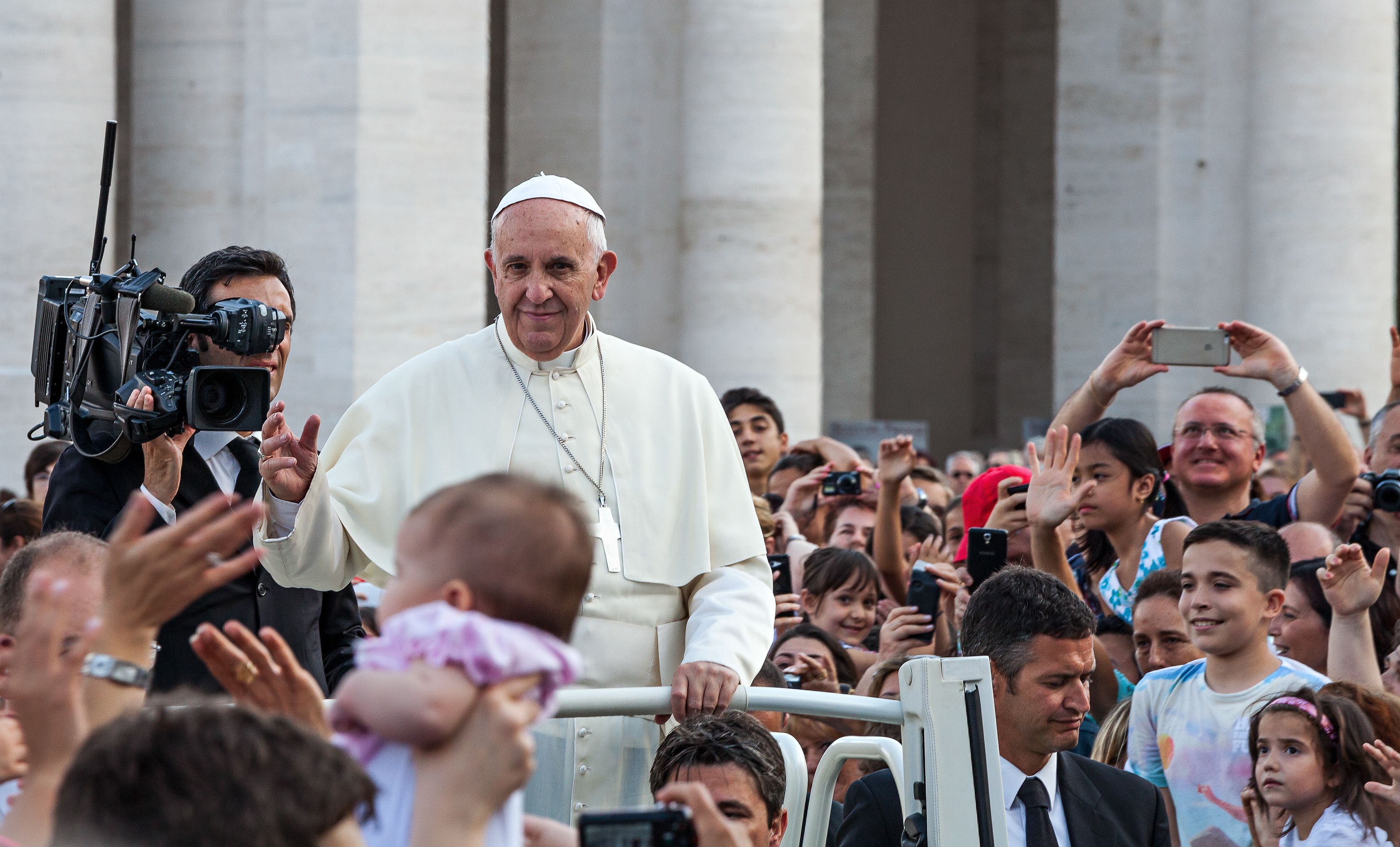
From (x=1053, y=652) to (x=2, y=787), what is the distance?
7.31 feet

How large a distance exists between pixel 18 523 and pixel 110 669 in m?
4.75

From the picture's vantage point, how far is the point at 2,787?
8.82 feet

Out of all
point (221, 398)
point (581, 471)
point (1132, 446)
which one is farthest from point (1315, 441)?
point (221, 398)

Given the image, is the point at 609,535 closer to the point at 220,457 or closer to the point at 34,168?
the point at 220,457

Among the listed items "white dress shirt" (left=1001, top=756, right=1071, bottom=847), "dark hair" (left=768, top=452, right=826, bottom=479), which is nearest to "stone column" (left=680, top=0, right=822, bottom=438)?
"dark hair" (left=768, top=452, right=826, bottom=479)

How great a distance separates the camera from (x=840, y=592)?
21.6 feet

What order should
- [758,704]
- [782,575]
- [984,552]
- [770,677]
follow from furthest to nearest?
[782,575] < [984,552] < [770,677] < [758,704]

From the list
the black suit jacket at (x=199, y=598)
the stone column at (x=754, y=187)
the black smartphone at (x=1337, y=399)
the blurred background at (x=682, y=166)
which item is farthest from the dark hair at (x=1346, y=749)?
the stone column at (x=754, y=187)

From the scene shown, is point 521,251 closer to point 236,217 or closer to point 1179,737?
point 1179,737

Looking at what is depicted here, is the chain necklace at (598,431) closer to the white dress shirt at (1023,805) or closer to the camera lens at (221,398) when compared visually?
the camera lens at (221,398)

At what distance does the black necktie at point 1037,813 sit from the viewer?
12.5 feet

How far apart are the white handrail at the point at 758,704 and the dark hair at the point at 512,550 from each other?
118cm

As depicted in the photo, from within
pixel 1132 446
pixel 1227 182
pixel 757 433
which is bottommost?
pixel 1132 446

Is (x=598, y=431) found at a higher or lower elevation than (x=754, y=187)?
lower
